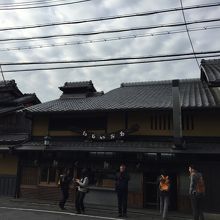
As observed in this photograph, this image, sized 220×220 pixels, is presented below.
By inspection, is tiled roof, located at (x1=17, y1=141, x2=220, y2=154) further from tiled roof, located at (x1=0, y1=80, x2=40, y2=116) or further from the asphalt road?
tiled roof, located at (x1=0, y1=80, x2=40, y2=116)

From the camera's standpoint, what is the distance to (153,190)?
48.4 ft

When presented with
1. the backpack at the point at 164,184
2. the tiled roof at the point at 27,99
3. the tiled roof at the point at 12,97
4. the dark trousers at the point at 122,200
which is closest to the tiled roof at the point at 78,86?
the tiled roof at the point at 12,97

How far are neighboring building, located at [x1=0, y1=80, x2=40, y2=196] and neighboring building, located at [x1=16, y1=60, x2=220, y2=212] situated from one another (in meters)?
1.11

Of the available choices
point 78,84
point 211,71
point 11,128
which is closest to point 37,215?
point 11,128

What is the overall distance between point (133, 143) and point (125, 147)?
0.61m

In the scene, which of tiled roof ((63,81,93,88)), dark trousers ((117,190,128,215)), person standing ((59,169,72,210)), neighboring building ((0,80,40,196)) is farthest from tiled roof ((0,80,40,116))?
dark trousers ((117,190,128,215))

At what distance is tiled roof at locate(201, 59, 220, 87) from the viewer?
47.3 feet

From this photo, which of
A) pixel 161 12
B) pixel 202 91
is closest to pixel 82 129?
pixel 202 91

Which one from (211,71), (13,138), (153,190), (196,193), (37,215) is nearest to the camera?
(196,193)

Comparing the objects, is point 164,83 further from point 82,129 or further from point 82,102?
point 82,129

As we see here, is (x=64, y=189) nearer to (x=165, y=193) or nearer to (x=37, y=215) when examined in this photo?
(x=37, y=215)

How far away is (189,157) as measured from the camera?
44.8 feet

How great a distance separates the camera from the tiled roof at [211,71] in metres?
14.4

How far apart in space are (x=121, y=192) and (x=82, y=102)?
325 inches
